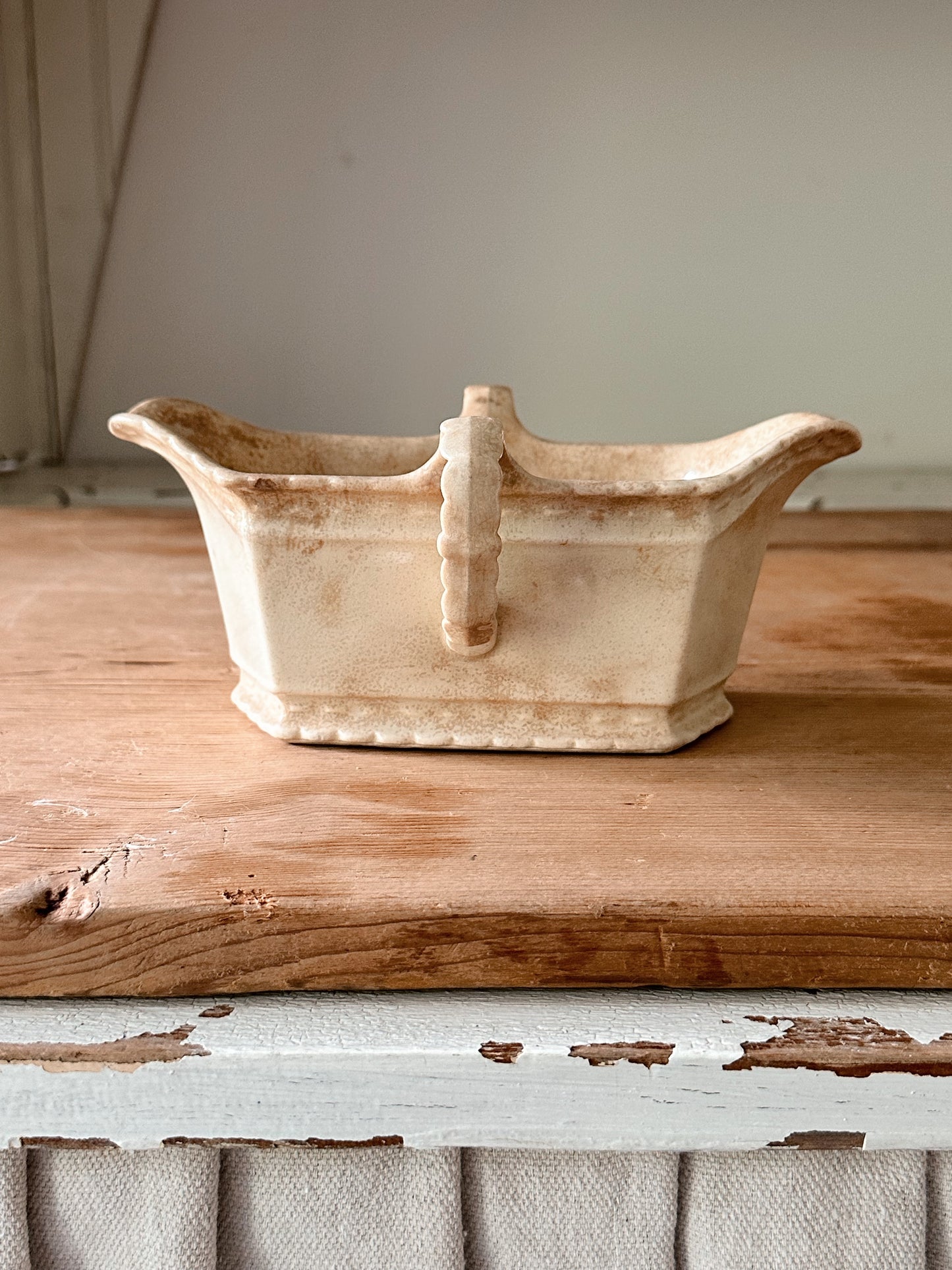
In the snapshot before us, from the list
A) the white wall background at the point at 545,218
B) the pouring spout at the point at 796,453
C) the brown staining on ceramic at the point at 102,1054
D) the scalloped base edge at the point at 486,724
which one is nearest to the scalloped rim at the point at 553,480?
the pouring spout at the point at 796,453

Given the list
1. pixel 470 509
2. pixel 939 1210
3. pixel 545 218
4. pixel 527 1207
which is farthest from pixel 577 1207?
pixel 545 218

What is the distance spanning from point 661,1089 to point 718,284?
3.86ft

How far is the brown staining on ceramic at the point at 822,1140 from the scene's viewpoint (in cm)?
33

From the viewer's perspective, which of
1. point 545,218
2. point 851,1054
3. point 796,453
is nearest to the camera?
point 851,1054

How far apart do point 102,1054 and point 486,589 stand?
211 millimetres

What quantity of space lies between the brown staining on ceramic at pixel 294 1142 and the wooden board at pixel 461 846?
45 millimetres

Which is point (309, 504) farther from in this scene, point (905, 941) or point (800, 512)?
point (800, 512)

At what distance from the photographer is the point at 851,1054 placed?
322 mm

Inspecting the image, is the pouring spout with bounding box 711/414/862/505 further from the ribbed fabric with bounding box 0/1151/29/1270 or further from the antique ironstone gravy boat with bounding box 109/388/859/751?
the ribbed fabric with bounding box 0/1151/29/1270

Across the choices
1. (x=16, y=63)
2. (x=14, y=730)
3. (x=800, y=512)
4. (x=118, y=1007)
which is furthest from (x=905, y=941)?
(x=16, y=63)

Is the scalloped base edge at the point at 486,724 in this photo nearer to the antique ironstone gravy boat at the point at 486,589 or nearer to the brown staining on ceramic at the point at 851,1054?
the antique ironstone gravy boat at the point at 486,589

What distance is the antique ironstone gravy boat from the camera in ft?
1.33

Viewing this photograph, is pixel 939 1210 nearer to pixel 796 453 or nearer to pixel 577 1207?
pixel 577 1207

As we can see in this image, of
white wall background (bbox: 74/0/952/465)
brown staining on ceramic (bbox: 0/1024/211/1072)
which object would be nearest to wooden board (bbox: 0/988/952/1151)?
brown staining on ceramic (bbox: 0/1024/211/1072)
